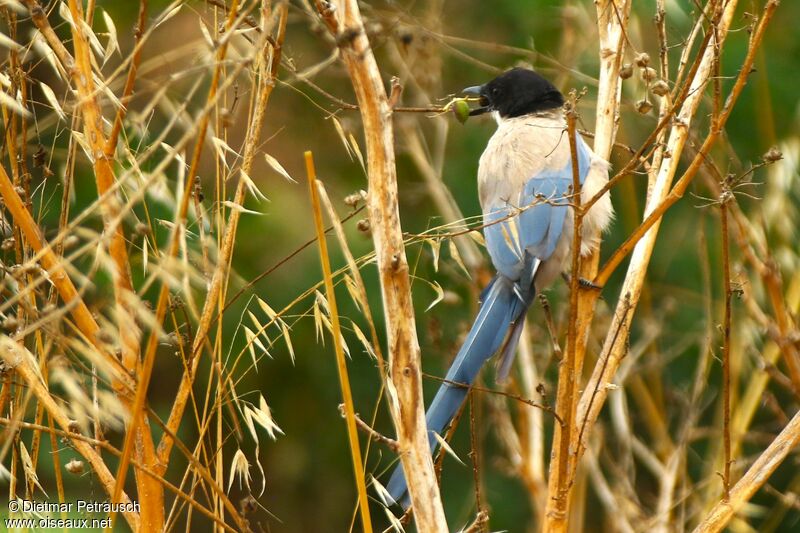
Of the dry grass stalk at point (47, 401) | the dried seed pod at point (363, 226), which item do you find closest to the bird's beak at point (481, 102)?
the dried seed pod at point (363, 226)

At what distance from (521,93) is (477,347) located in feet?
5.36

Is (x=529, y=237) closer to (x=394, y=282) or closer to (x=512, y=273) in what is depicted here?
(x=512, y=273)

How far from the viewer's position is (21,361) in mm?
1749

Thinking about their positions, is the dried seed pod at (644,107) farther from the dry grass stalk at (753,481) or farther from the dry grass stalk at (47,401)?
the dry grass stalk at (47,401)

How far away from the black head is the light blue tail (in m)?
1.12

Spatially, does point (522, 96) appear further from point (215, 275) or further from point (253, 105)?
point (215, 275)

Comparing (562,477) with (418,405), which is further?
(562,477)

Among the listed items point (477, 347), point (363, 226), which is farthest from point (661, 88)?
point (477, 347)

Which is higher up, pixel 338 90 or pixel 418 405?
pixel 338 90

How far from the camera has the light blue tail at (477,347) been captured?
2.57m

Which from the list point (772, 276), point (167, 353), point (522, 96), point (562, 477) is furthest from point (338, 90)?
point (562, 477)

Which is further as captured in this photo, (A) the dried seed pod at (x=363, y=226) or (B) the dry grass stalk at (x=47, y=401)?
(A) the dried seed pod at (x=363, y=226)

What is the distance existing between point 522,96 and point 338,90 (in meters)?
1.40

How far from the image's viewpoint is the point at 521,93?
4.30 metres
